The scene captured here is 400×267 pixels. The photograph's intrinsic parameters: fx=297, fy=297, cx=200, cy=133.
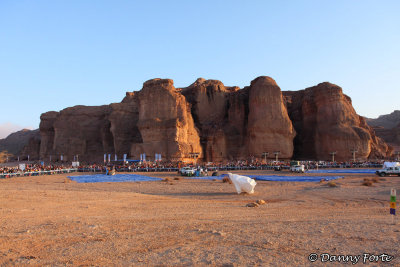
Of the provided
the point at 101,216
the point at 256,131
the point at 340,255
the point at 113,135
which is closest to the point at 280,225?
the point at 340,255

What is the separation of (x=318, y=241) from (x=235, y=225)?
208cm

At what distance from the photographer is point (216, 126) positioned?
183 ft

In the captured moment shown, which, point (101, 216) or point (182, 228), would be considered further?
point (101, 216)

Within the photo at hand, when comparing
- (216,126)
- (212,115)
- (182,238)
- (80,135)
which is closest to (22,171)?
(182,238)

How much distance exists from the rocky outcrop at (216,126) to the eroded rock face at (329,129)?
0.15 metres

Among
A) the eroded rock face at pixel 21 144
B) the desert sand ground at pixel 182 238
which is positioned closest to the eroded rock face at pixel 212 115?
the eroded rock face at pixel 21 144

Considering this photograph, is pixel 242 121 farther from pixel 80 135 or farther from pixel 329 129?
pixel 80 135

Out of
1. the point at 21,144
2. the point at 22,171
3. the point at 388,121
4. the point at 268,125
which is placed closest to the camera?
the point at 22,171

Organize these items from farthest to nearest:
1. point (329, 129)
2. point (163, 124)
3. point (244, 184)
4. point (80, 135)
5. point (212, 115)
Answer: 1. point (80, 135)
2. point (212, 115)
3. point (329, 129)
4. point (163, 124)
5. point (244, 184)

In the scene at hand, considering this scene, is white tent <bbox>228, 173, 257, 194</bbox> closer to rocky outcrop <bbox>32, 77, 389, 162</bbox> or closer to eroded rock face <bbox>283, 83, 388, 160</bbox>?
rocky outcrop <bbox>32, 77, 389, 162</bbox>

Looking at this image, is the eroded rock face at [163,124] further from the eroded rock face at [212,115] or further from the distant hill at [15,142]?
the distant hill at [15,142]

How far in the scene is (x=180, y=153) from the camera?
152 feet

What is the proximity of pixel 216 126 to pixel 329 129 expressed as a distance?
64.9 ft

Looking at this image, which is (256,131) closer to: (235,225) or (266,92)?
(266,92)
